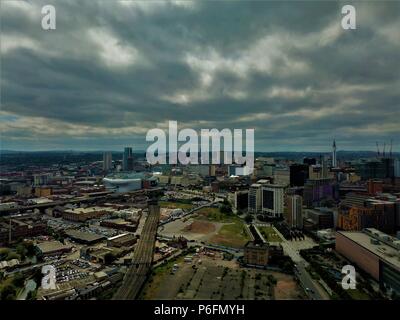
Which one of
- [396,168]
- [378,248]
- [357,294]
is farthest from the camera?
[396,168]

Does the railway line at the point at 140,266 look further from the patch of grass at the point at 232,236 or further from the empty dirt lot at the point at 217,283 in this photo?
the patch of grass at the point at 232,236

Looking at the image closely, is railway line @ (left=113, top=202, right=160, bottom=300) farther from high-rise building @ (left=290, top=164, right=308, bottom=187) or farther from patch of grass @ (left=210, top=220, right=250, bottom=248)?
high-rise building @ (left=290, top=164, right=308, bottom=187)

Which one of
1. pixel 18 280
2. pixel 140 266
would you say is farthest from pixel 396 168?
pixel 18 280

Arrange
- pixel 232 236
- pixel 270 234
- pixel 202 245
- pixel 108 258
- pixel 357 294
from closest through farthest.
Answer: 1. pixel 357 294
2. pixel 108 258
3. pixel 202 245
4. pixel 232 236
5. pixel 270 234

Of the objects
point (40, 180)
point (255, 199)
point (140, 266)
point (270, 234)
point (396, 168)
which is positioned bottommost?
point (270, 234)

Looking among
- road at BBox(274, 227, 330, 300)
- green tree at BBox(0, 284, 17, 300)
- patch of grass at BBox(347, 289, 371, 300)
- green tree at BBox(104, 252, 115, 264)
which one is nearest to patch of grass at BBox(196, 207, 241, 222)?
road at BBox(274, 227, 330, 300)

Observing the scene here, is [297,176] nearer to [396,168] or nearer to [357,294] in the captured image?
[396,168]

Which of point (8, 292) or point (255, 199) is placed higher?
point (255, 199)
